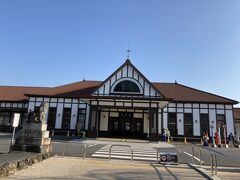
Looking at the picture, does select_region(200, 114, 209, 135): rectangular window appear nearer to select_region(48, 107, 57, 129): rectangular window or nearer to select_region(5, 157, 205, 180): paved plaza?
select_region(48, 107, 57, 129): rectangular window

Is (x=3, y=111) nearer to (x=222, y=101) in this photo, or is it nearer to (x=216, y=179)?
(x=222, y=101)

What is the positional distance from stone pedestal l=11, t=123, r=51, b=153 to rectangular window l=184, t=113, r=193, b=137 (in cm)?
1966

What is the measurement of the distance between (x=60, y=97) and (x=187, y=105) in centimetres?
1562

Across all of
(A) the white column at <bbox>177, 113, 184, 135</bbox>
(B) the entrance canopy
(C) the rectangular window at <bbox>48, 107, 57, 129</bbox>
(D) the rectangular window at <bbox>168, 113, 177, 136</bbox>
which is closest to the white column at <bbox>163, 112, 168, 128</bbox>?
(D) the rectangular window at <bbox>168, 113, 177, 136</bbox>

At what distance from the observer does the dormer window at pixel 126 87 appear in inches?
967

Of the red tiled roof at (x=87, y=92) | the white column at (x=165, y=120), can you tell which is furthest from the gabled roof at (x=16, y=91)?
the white column at (x=165, y=120)

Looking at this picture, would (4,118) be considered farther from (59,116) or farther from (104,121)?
(104,121)

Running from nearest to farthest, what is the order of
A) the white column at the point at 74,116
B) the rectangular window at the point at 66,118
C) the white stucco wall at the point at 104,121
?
the white stucco wall at the point at 104,121
the white column at the point at 74,116
the rectangular window at the point at 66,118

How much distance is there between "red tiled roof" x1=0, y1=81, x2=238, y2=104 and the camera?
27.6 metres

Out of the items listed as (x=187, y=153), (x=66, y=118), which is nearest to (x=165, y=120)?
(x=66, y=118)

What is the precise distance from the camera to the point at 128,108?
23.8m

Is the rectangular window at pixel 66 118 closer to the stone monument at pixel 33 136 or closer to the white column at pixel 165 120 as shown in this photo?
the white column at pixel 165 120

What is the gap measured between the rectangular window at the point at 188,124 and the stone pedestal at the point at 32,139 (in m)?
19.7

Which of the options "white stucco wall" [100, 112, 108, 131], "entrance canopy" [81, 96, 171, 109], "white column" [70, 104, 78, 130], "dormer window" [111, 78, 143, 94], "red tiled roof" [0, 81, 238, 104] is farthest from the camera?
"white column" [70, 104, 78, 130]
